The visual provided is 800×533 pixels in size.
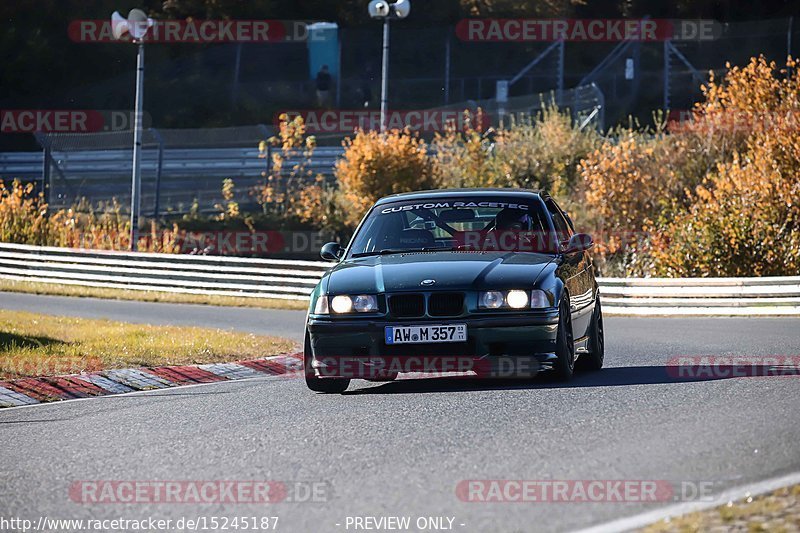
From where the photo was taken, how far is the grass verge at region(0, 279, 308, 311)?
26375 millimetres

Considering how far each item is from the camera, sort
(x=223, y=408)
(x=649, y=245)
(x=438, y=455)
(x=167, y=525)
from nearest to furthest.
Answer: (x=167, y=525)
(x=438, y=455)
(x=223, y=408)
(x=649, y=245)

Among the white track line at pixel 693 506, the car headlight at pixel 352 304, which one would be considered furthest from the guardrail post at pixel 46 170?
the white track line at pixel 693 506

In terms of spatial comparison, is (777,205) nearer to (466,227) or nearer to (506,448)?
(466,227)

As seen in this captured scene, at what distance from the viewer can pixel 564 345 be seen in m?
10.9

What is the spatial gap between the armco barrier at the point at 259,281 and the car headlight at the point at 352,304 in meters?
12.9

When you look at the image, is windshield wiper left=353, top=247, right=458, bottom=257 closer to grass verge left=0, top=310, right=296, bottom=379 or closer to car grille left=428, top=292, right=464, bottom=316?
car grille left=428, top=292, right=464, bottom=316

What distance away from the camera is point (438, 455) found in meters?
7.76

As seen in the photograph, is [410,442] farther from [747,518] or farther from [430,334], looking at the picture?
[747,518]

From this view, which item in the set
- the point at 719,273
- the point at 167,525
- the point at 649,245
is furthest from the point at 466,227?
the point at 649,245

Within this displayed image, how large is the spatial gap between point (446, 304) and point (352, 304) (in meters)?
0.70

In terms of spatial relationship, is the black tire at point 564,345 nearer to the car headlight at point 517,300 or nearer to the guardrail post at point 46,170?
the car headlight at point 517,300

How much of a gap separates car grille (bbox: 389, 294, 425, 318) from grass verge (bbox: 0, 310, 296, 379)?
391 centimetres

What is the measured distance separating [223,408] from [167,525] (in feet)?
13.5

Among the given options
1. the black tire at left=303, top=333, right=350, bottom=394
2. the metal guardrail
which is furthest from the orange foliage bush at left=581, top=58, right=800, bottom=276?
the black tire at left=303, top=333, right=350, bottom=394
